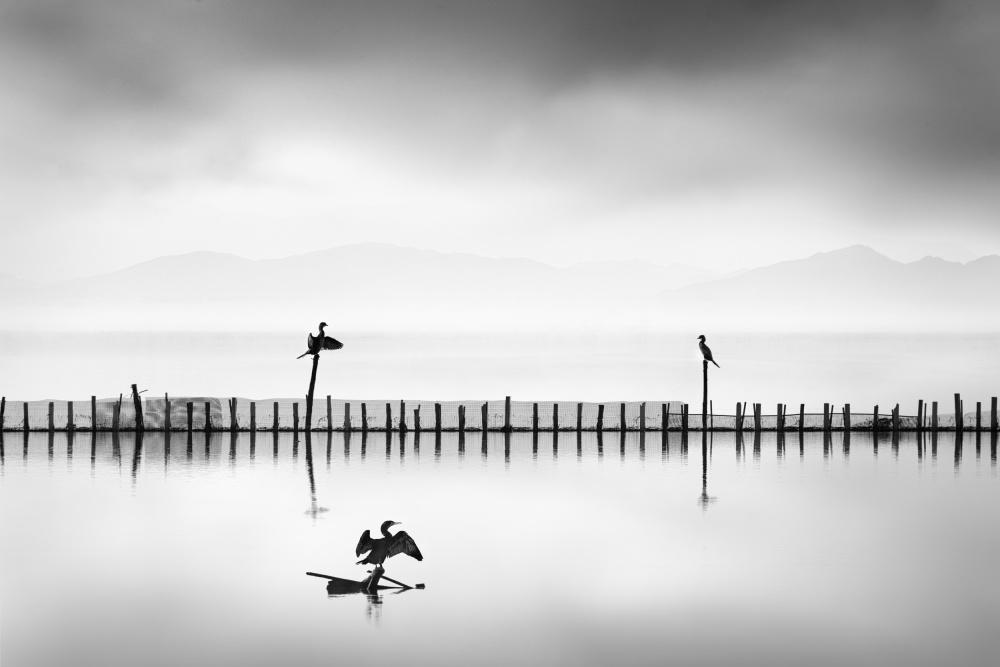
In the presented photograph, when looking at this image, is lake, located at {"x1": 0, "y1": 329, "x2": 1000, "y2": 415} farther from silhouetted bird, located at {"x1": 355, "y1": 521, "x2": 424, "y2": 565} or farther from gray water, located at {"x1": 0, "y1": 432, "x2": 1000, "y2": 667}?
silhouetted bird, located at {"x1": 355, "y1": 521, "x2": 424, "y2": 565}

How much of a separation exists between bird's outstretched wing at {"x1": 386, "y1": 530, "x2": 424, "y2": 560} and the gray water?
82 cm

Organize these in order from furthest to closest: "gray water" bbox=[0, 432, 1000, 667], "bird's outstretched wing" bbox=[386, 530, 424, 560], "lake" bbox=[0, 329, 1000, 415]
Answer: "lake" bbox=[0, 329, 1000, 415] → "bird's outstretched wing" bbox=[386, 530, 424, 560] → "gray water" bbox=[0, 432, 1000, 667]

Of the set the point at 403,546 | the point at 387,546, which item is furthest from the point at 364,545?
the point at 403,546

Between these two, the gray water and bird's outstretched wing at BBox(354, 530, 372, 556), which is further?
bird's outstretched wing at BBox(354, 530, 372, 556)

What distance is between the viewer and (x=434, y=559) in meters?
22.0

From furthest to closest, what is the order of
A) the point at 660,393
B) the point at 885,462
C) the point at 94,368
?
the point at 94,368
the point at 660,393
the point at 885,462

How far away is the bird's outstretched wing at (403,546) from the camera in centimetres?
1875

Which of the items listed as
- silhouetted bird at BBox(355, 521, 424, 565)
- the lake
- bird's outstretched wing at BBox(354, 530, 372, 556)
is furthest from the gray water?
the lake

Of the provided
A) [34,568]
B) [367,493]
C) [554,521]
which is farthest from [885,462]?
[34,568]

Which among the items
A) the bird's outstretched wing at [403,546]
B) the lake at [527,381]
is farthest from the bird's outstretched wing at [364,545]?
the lake at [527,381]

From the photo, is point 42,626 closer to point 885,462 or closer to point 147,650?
point 147,650

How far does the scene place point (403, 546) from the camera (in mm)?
18750

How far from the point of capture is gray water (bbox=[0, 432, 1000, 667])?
17.1 m

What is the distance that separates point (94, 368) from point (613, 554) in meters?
130
